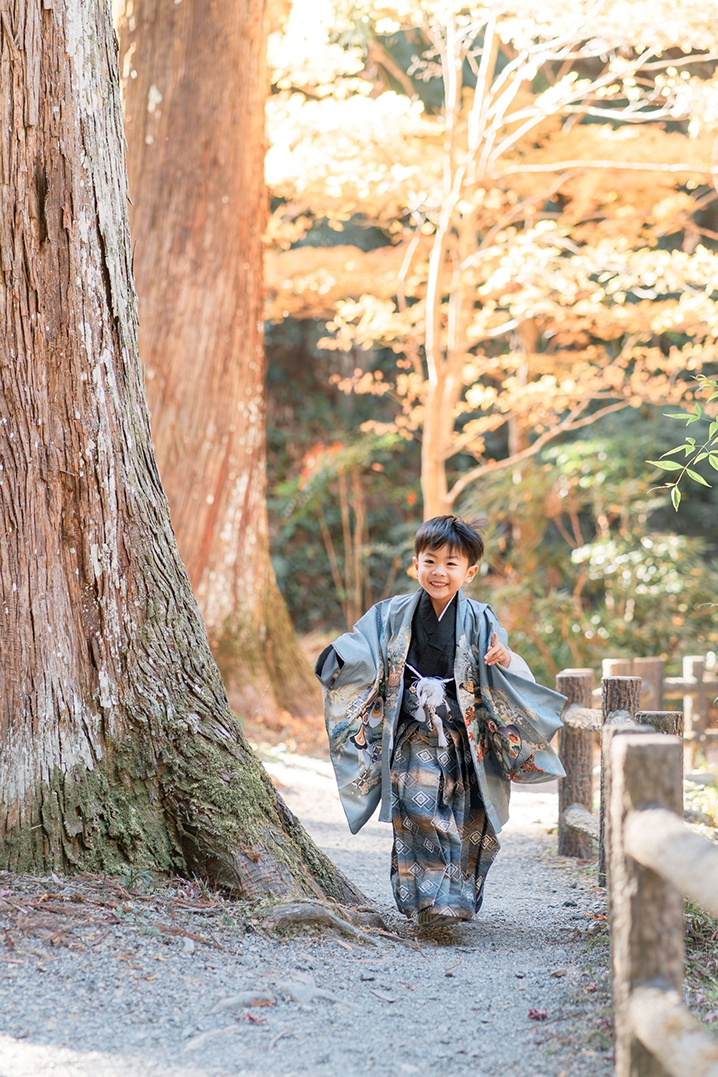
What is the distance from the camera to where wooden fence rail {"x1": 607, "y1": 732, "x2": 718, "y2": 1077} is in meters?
1.77

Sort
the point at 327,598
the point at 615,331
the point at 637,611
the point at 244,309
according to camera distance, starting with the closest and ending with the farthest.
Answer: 1. the point at 244,309
2. the point at 637,611
3. the point at 615,331
4. the point at 327,598

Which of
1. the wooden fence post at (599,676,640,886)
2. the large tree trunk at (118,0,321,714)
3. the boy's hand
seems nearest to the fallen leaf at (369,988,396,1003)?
the boy's hand

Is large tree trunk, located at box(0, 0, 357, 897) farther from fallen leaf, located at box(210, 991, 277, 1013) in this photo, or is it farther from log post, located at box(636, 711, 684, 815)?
log post, located at box(636, 711, 684, 815)

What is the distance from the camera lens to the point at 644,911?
192cm

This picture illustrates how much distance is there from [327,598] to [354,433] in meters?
2.78

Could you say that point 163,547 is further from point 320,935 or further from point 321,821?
point 321,821

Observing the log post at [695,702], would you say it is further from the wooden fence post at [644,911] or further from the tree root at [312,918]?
the wooden fence post at [644,911]

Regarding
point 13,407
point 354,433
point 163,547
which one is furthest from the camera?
point 354,433

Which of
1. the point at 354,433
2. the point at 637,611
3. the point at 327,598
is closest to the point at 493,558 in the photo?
the point at 637,611

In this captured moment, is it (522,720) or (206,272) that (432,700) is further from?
(206,272)

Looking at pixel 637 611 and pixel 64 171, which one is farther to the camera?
pixel 637 611

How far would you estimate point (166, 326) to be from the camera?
7375mm

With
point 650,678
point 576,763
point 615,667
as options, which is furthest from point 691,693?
point 576,763

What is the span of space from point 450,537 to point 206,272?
15.1ft
